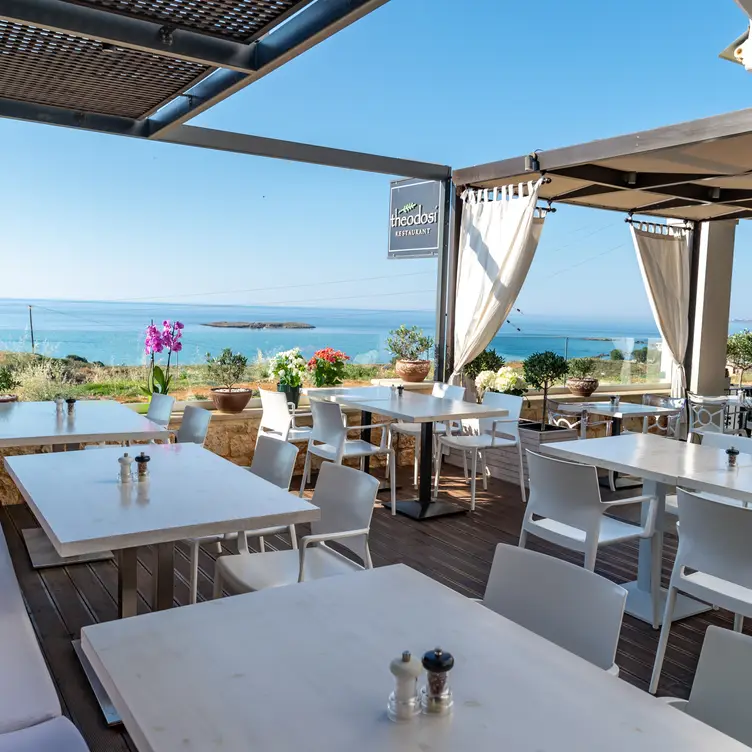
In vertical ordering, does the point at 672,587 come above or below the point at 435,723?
below

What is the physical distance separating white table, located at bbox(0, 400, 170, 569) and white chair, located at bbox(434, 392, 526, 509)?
7.64 ft

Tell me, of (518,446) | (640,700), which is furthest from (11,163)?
(640,700)

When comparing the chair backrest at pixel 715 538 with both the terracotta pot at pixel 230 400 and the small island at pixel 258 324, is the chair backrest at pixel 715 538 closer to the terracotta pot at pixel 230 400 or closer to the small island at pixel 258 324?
the terracotta pot at pixel 230 400

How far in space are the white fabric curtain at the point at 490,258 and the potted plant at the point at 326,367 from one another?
1056 millimetres

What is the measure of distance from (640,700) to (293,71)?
2085cm

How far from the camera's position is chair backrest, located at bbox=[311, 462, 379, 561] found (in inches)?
105

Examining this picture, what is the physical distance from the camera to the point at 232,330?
15773 millimetres

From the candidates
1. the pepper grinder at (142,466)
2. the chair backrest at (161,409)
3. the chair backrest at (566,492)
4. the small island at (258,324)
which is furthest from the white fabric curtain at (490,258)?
the small island at (258,324)

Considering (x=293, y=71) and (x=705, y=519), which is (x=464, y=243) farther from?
(x=293, y=71)

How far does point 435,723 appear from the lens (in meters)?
1.22

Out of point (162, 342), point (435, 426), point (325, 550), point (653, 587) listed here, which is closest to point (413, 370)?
point (435, 426)

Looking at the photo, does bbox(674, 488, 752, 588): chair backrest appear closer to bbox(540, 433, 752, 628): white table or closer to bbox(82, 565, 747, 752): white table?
Result: bbox(540, 433, 752, 628): white table

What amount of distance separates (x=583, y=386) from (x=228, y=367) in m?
3.64

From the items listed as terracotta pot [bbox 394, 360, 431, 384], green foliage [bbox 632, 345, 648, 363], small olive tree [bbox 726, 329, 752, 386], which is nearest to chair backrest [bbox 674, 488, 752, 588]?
terracotta pot [bbox 394, 360, 431, 384]
